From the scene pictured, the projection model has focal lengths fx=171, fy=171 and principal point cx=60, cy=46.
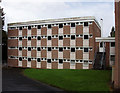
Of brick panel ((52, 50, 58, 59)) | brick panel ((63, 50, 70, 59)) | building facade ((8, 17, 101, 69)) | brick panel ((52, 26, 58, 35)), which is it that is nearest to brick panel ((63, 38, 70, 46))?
building facade ((8, 17, 101, 69))

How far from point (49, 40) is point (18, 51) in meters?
8.33

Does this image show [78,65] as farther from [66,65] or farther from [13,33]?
[13,33]

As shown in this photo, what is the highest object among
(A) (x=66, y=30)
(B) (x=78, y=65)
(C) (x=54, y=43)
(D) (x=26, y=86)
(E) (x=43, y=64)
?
(A) (x=66, y=30)

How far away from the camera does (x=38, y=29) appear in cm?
3666

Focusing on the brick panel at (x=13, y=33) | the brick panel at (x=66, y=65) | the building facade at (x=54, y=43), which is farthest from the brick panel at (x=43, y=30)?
the brick panel at (x=66, y=65)

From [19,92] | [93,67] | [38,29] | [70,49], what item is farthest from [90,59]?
[19,92]

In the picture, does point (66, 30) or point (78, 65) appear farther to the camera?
point (66, 30)

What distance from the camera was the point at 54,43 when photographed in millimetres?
34875

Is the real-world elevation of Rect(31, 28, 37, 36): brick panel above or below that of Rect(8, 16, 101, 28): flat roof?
below

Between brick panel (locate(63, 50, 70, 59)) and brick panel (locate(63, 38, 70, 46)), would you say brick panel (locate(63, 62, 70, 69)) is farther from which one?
brick panel (locate(63, 38, 70, 46))

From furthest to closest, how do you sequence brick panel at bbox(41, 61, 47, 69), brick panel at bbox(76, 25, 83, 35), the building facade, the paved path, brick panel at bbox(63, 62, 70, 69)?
brick panel at bbox(41, 61, 47, 69)
brick panel at bbox(63, 62, 70, 69)
brick panel at bbox(76, 25, 83, 35)
the building facade
the paved path

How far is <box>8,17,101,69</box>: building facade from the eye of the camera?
106 feet

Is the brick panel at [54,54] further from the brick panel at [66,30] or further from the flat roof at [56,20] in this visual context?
the flat roof at [56,20]

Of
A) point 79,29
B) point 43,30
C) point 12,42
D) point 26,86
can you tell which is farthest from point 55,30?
point 26,86
